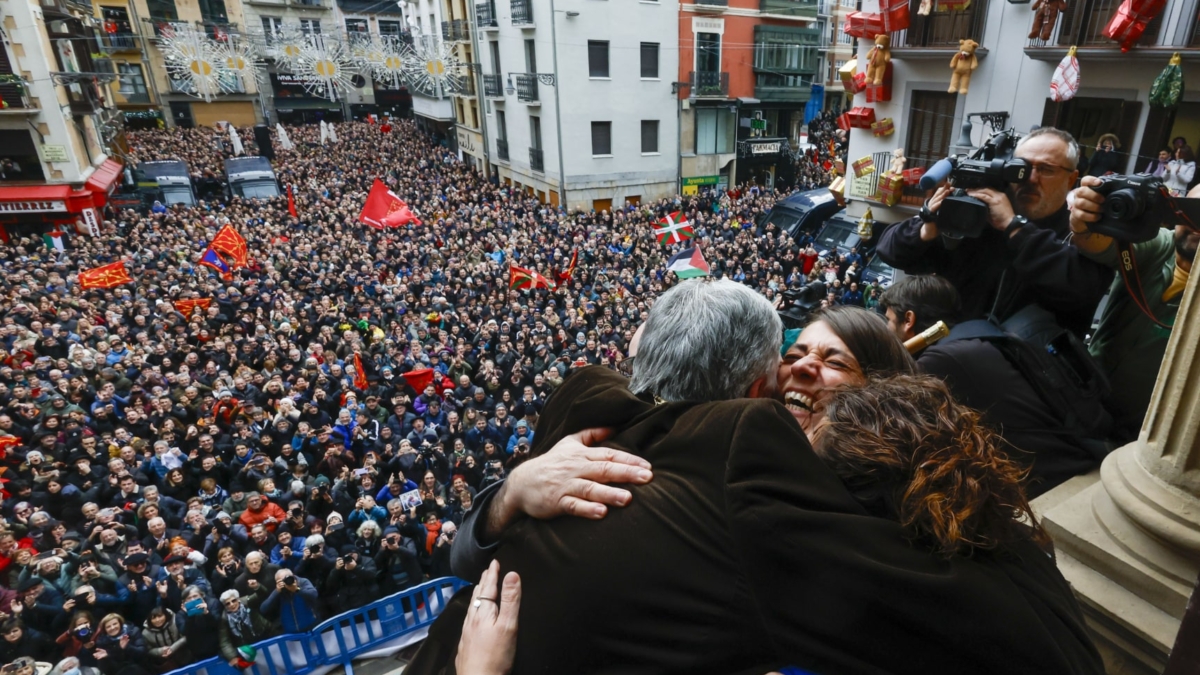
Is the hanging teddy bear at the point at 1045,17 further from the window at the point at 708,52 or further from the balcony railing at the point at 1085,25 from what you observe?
the window at the point at 708,52

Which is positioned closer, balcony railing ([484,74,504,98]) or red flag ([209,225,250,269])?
red flag ([209,225,250,269])

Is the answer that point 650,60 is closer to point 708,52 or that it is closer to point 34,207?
point 708,52

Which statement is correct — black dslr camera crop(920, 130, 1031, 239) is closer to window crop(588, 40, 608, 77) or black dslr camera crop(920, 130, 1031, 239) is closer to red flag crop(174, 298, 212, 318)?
red flag crop(174, 298, 212, 318)

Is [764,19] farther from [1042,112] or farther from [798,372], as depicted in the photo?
[798,372]

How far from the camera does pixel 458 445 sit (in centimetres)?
791

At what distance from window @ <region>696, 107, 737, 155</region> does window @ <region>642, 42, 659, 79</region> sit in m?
2.39

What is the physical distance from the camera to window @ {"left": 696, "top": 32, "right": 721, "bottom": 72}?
2500cm

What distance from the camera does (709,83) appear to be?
25.2 m

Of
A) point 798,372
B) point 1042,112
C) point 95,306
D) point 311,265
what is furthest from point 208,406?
point 1042,112

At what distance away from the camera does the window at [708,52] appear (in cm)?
2500

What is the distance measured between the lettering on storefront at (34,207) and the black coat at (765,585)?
953 inches

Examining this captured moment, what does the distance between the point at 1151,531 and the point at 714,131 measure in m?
26.3

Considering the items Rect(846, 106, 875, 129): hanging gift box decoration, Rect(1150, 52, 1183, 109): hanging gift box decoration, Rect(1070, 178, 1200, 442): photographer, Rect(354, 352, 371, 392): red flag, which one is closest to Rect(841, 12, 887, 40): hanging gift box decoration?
Rect(846, 106, 875, 129): hanging gift box decoration

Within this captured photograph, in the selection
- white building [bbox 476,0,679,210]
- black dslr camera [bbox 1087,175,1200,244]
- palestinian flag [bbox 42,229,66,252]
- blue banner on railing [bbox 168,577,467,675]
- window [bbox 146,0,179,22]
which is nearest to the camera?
black dslr camera [bbox 1087,175,1200,244]
